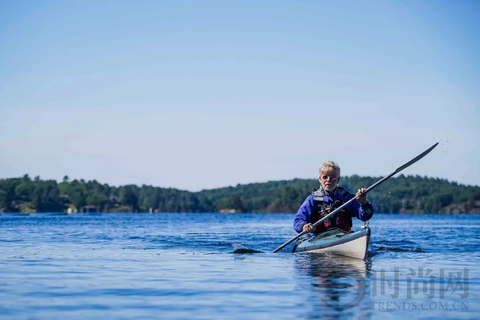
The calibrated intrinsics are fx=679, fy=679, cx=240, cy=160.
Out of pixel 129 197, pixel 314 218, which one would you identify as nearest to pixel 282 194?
pixel 129 197

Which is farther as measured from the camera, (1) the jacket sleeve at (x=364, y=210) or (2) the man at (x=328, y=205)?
(2) the man at (x=328, y=205)

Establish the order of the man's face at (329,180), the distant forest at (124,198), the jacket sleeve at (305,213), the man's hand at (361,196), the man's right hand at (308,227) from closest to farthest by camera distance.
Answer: the man's hand at (361,196) < the man's face at (329,180) < the man's right hand at (308,227) < the jacket sleeve at (305,213) < the distant forest at (124,198)

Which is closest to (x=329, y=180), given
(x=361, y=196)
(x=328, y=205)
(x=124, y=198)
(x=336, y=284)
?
(x=328, y=205)

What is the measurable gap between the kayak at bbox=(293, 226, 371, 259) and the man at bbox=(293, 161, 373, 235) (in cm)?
30

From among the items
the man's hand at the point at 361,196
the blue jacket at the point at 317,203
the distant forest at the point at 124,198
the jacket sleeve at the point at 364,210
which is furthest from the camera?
the distant forest at the point at 124,198

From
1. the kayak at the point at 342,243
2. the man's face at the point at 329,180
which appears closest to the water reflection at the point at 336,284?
the kayak at the point at 342,243

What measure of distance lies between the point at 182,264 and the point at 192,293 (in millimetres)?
4358

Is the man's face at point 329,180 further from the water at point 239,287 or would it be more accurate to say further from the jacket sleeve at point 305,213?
the water at point 239,287

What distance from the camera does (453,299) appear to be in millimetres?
8422

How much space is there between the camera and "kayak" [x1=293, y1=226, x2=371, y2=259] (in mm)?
13453

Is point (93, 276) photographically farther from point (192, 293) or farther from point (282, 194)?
point (282, 194)

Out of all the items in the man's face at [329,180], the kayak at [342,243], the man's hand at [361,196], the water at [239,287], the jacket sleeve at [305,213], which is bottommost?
the water at [239,287]

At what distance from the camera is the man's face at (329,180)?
549 inches

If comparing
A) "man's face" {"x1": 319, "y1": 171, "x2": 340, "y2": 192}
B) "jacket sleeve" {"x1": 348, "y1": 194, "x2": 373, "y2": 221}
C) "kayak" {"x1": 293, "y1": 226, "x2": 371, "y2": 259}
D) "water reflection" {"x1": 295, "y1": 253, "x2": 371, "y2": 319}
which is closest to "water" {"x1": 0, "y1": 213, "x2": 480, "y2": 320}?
"water reflection" {"x1": 295, "y1": 253, "x2": 371, "y2": 319}
